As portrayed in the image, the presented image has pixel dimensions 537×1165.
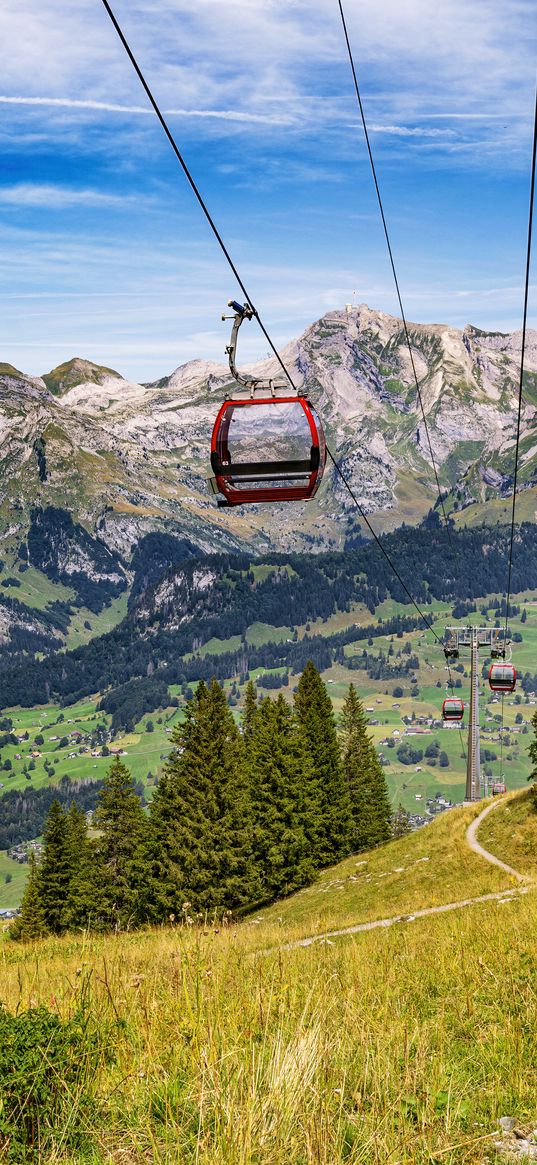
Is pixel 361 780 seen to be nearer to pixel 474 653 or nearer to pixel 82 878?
pixel 474 653

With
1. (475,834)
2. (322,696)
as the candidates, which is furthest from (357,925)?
→ (322,696)

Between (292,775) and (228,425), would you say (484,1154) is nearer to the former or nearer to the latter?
(228,425)

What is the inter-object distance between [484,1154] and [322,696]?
62.7 meters

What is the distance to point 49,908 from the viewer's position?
56719 mm

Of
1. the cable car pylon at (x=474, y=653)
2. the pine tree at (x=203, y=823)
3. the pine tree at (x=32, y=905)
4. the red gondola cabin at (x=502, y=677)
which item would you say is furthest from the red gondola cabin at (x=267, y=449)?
the pine tree at (x=32, y=905)

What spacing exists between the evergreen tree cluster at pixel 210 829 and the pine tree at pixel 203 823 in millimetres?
70

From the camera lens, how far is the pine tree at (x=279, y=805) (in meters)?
54.4

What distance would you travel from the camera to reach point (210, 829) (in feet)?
167

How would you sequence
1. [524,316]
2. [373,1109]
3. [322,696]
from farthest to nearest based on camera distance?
1. [322,696]
2. [524,316]
3. [373,1109]

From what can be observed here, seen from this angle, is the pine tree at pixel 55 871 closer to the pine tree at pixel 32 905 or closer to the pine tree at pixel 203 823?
the pine tree at pixel 32 905

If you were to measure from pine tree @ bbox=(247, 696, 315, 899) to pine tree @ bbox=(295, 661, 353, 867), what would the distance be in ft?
9.40

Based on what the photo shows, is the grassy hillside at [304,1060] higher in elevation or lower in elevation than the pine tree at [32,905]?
higher

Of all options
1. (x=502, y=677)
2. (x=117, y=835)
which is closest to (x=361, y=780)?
(x=117, y=835)

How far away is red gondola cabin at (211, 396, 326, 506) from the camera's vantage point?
15.3m
